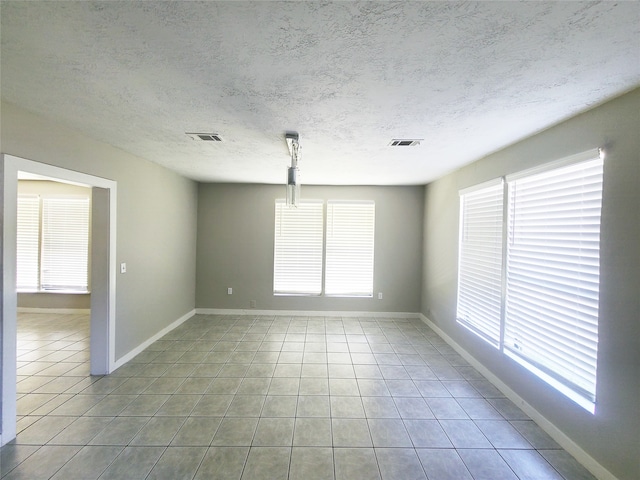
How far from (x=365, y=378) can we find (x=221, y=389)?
5.01ft

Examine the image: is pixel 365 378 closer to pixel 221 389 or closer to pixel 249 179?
pixel 221 389

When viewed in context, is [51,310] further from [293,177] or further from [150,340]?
[293,177]

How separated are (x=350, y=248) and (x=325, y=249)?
48 cm

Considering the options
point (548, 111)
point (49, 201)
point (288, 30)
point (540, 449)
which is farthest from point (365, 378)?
point (49, 201)

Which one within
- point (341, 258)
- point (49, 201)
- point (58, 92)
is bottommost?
point (341, 258)

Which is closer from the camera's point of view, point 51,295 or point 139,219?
point 139,219

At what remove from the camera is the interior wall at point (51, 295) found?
4.73m

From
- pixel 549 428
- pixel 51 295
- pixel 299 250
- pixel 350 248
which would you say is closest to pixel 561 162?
pixel 549 428

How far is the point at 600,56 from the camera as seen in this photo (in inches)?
51.4

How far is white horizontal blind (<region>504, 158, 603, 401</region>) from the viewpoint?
1.86 metres

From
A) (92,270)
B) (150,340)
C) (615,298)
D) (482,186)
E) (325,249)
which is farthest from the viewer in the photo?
(325,249)

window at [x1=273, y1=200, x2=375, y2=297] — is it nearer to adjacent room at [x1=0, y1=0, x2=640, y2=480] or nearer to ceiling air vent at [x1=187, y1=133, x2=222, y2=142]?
adjacent room at [x1=0, y1=0, x2=640, y2=480]

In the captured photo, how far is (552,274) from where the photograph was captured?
215cm

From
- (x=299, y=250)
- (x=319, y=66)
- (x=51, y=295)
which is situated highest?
(x=319, y=66)
